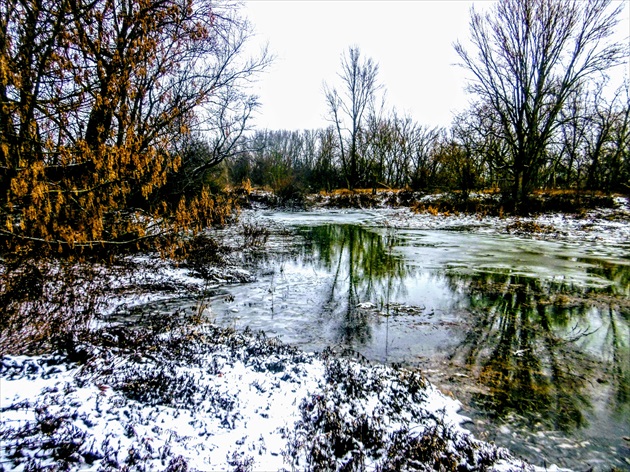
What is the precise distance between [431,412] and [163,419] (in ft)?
8.68

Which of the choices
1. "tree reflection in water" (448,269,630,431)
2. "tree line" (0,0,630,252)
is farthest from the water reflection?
"tree line" (0,0,630,252)

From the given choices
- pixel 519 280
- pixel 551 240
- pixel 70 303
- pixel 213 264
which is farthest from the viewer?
pixel 551 240

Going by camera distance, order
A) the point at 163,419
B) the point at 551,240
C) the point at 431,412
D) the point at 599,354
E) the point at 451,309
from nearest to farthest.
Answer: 1. the point at 163,419
2. the point at 431,412
3. the point at 599,354
4. the point at 451,309
5. the point at 551,240

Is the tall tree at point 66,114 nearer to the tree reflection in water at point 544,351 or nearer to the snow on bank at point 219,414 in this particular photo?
the snow on bank at point 219,414

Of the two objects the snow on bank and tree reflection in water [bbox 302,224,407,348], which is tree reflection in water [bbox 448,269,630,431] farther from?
tree reflection in water [bbox 302,224,407,348]

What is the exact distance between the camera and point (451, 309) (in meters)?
7.15

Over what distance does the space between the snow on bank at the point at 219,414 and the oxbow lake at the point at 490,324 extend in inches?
24.2

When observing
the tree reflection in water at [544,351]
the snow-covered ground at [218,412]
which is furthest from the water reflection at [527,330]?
the snow-covered ground at [218,412]

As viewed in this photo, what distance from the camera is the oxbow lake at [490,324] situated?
366cm

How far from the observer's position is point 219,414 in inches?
136

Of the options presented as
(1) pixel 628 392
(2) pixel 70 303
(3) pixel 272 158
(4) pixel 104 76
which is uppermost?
(3) pixel 272 158

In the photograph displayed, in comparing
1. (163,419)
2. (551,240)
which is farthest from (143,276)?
(551,240)

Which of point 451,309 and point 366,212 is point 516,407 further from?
point 366,212

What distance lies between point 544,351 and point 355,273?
18.0ft
